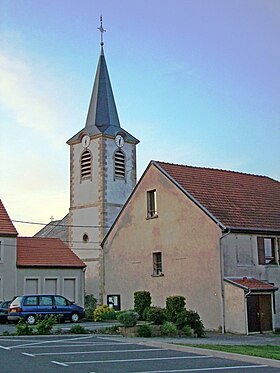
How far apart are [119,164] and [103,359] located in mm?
41262

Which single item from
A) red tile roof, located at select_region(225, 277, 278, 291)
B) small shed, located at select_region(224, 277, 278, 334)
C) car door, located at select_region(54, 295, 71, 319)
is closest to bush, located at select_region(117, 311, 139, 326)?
small shed, located at select_region(224, 277, 278, 334)

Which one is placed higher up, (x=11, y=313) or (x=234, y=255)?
(x=234, y=255)

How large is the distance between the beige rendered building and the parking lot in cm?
896

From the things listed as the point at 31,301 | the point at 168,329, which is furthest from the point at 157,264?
the point at 168,329

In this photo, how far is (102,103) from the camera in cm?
5775

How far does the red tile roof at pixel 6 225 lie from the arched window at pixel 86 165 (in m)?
15.6

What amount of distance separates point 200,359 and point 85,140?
140 feet

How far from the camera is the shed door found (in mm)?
26250

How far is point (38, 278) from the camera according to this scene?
3878 cm

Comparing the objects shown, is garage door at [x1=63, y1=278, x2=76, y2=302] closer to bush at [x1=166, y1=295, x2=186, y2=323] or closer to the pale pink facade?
the pale pink facade

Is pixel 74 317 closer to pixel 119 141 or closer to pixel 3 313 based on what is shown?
pixel 3 313

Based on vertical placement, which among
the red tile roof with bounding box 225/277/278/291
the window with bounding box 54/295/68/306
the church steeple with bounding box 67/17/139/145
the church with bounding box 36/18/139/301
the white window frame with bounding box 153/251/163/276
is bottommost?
the window with bounding box 54/295/68/306

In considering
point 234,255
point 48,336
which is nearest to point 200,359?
point 48,336

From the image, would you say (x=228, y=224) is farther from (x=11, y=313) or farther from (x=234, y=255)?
(x=11, y=313)
